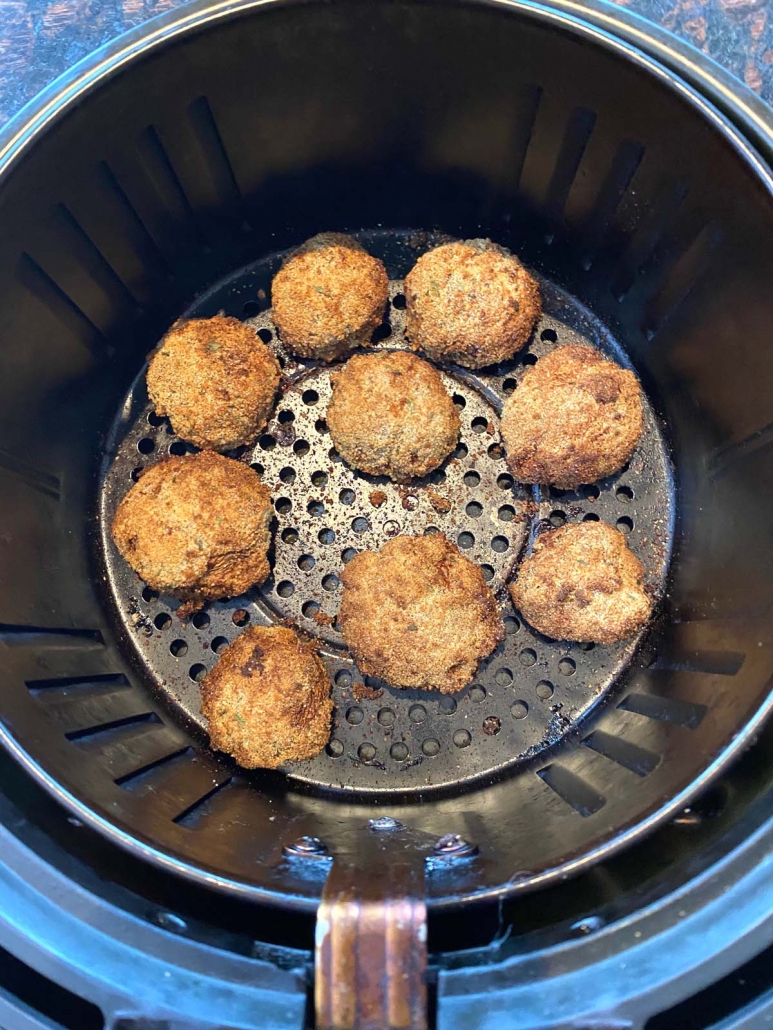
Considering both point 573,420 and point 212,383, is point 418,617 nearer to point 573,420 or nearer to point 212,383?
point 573,420

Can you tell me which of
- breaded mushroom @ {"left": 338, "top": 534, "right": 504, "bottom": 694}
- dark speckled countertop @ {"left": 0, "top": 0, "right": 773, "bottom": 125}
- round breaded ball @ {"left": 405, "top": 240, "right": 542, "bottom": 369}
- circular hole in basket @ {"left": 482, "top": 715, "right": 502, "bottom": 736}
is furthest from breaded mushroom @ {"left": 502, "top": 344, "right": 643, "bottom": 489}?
dark speckled countertop @ {"left": 0, "top": 0, "right": 773, "bottom": 125}

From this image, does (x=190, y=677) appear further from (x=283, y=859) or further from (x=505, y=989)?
(x=505, y=989)

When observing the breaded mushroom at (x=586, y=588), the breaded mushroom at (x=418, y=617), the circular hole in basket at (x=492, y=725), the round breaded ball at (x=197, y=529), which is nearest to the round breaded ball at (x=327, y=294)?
the round breaded ball at (x=197, y=529)

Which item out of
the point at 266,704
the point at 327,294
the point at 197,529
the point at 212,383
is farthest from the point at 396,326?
the point at 266,704

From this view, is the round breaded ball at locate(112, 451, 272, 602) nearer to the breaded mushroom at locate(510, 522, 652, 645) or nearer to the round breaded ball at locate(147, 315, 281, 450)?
the round breaded ball at locate(147, 315, 281, 450)

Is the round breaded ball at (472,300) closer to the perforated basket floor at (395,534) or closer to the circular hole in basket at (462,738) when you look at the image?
the perforated basket floor at (395,534)

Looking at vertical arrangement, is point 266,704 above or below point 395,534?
below

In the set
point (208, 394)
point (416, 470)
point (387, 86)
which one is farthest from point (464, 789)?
point (387, 86)
